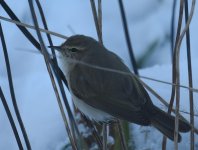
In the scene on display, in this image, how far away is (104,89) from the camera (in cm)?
327

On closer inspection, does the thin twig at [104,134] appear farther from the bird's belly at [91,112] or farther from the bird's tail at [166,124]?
the bird's tail at [166,124]

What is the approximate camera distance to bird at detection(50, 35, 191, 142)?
10.1 ft

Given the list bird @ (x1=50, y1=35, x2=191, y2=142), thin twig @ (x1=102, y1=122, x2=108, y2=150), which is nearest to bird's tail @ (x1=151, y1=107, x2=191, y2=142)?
bird @ (x1=50, y1=35, x2=191, y2=142)

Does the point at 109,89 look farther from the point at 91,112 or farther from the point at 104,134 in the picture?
the point at 104,134

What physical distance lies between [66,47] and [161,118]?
683 mm

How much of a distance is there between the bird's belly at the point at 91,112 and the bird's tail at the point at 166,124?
30 cm

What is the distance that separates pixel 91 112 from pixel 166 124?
1.65 feet

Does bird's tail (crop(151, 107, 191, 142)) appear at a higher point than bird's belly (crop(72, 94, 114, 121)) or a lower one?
lower

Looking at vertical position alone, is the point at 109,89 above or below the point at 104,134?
above

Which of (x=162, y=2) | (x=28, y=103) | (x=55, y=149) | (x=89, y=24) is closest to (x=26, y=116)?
(x=28, y=103)

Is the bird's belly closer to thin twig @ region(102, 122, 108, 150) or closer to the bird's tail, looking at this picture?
Answer: thin twig @ region(102, 122, 108, 150)

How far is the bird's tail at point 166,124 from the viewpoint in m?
2.84

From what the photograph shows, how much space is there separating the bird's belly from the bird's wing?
33 millimetres

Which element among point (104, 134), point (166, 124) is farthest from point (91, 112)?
point (166, 124)
